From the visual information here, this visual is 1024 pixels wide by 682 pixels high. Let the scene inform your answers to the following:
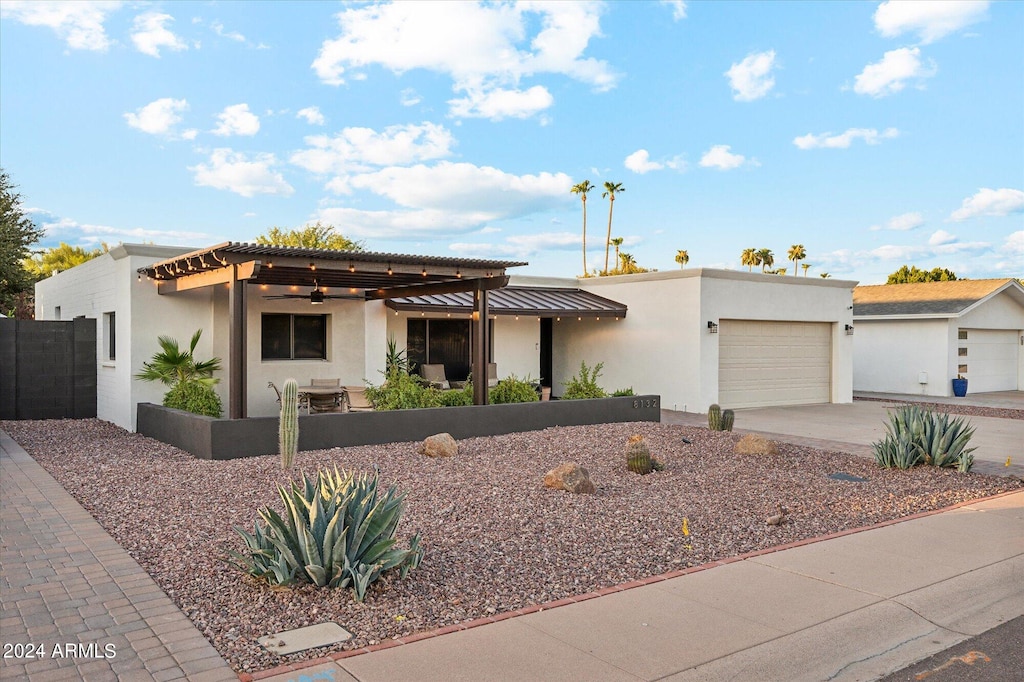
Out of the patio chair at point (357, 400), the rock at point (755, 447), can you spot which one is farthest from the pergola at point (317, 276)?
the rock at point (755, 447)

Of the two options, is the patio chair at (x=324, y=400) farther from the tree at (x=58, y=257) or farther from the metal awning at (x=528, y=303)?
the tree at (x=58, y=257)

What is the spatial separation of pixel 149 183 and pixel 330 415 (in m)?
13.6

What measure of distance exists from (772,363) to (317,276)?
1259 cm

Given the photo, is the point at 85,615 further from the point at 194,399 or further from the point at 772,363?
the point at 772,363

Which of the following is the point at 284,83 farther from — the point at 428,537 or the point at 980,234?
the point at 980,234

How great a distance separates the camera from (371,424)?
11.8m

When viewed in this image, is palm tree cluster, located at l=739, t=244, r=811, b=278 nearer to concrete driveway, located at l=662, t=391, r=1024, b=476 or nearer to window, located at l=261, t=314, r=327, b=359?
concrete driveway, located at l=662, t=391, r=1024, b=476

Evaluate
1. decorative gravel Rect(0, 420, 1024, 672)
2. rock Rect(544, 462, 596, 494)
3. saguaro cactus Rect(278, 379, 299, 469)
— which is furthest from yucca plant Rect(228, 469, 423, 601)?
saguaro cactus Rect(278, 379, 299, 469)

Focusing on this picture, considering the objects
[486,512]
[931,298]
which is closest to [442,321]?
[486,512]

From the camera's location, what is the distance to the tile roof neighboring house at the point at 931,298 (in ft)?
81.5

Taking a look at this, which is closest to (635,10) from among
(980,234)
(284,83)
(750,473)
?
(284,83)

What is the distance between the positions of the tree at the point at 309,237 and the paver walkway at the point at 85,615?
145 ft

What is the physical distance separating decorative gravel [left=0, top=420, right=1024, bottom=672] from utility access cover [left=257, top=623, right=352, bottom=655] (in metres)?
0.07

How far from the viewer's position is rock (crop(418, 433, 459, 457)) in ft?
35.4
